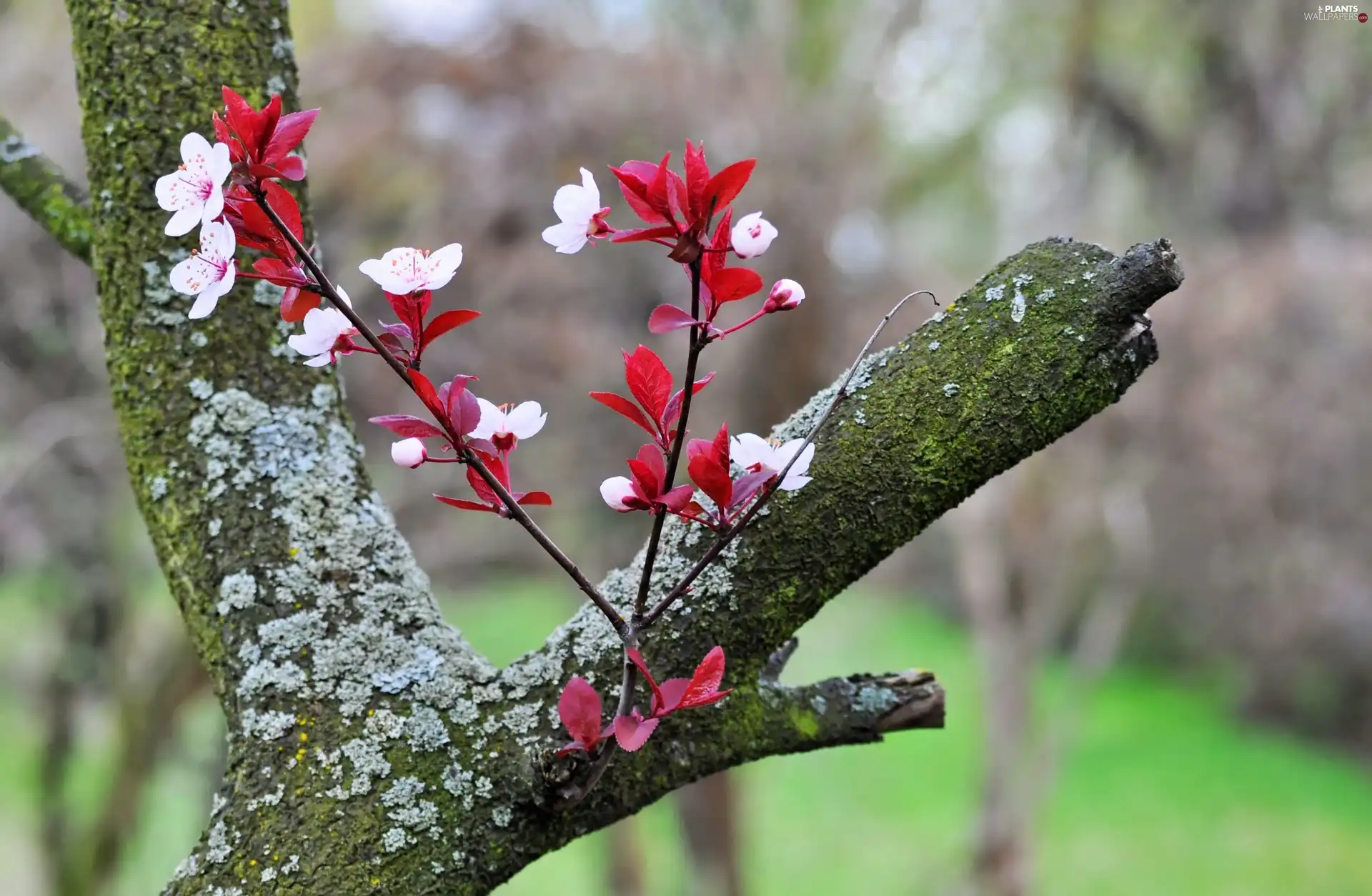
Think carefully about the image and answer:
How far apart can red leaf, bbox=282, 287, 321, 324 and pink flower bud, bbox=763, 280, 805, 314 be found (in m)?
0.29

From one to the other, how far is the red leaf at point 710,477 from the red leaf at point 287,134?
0.30 m

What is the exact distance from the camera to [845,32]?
3900 mm

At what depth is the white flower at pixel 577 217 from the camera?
0.58 metres

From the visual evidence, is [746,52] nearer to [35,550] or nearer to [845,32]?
[845,32]

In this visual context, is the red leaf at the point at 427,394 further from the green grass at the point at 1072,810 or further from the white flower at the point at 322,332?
the green grass at the point at 1072,810

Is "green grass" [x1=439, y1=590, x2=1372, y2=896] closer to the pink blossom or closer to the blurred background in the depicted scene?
the blurred background

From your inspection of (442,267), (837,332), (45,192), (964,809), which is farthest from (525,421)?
(964,809)

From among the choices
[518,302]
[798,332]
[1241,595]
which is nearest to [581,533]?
[518,302]

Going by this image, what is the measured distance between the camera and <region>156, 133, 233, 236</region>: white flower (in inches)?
21.0

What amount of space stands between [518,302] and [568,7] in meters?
1.15

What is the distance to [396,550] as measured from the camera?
85 cm

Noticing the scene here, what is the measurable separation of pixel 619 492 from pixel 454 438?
11 cm

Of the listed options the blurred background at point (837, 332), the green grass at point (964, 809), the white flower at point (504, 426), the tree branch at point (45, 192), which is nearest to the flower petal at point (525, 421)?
the white flower at point (504, 426)

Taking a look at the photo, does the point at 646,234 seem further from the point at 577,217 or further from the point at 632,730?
the point at 632,730
